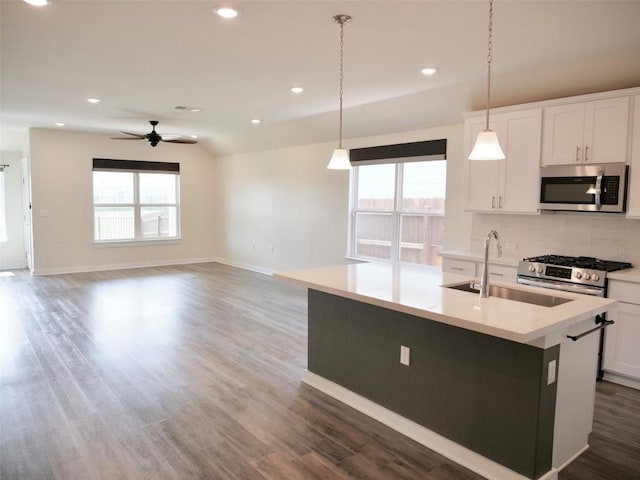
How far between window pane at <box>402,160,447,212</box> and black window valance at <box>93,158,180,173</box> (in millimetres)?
5476

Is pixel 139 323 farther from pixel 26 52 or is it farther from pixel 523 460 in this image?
pixel 523 460

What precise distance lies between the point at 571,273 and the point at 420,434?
6.73 ft

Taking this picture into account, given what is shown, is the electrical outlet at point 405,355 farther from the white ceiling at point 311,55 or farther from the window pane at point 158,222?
the window pane at point 158,222

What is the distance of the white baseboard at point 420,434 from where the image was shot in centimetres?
243

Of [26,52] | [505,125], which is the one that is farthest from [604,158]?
[26,52]

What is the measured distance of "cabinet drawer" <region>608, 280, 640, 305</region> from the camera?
11.6 feet

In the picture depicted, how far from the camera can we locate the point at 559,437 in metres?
2.46

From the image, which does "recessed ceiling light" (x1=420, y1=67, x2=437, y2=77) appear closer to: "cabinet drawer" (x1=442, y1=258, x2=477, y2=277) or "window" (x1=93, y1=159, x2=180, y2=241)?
"cabinet drawer" (x1=442, y1=258, x2=477, y2=277)

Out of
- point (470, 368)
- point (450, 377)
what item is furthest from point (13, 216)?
point (470, 368)

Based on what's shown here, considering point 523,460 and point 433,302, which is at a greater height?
point 433,302

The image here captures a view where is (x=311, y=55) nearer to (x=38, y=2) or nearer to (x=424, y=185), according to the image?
(x=38, y=2)

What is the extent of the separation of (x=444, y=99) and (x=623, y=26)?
6.82 feet

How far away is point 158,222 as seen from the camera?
971cm

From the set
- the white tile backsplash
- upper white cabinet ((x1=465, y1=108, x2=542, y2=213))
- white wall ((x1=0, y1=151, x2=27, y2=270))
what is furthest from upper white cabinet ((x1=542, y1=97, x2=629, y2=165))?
white wall ((x1=0, y1=151, x2=27, y2=270))
